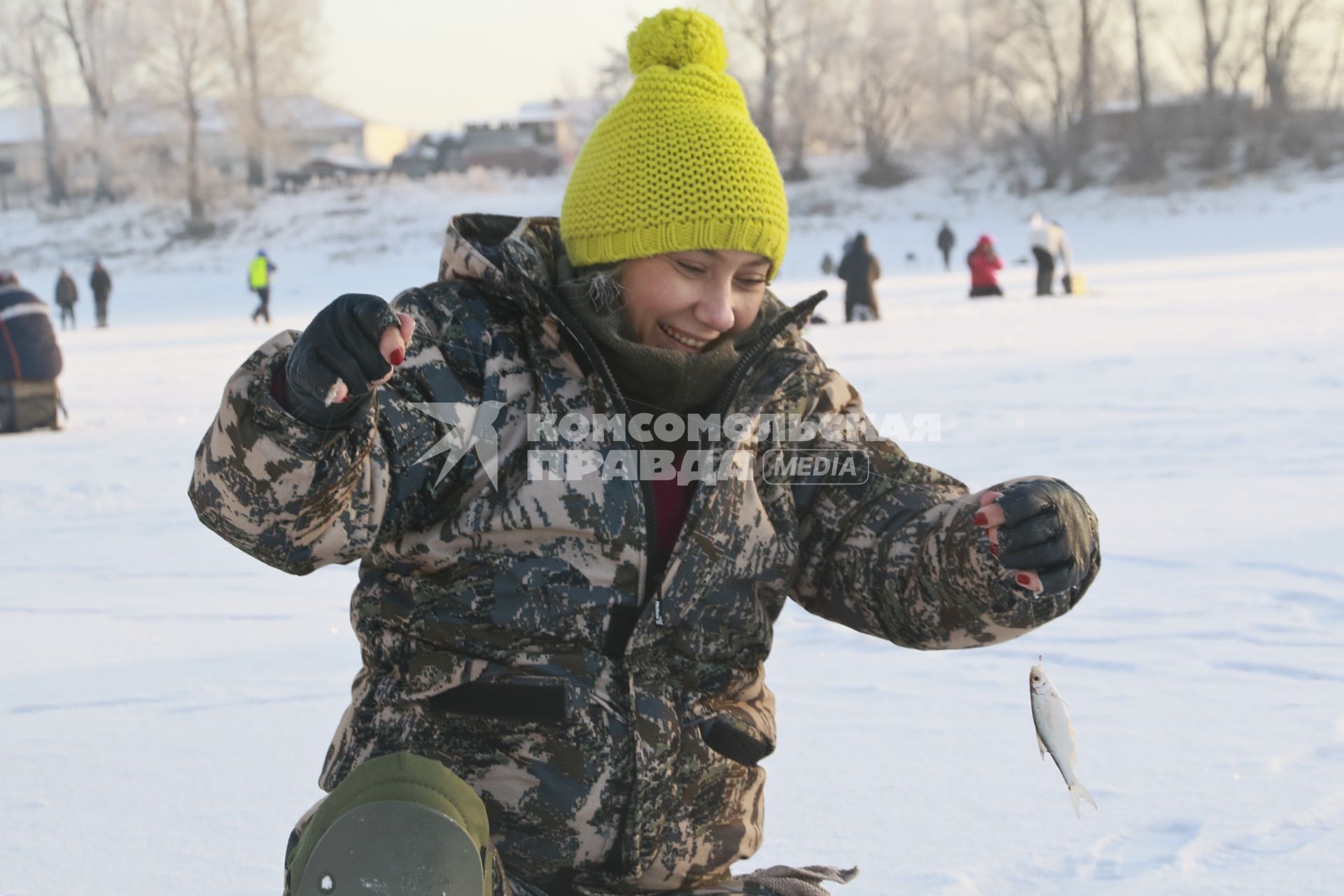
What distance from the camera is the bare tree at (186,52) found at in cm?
4378

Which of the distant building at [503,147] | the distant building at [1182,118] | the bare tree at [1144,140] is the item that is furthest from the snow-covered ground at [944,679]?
the distant building at [503,147]

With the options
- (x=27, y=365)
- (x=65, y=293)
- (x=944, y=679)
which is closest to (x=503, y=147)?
(x=65, y=293)

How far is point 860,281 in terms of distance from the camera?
1655cm

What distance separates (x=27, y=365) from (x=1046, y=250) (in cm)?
1391

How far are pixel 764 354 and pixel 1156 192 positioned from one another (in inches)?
1439

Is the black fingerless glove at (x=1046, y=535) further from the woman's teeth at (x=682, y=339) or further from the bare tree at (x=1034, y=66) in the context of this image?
the bare tree at (x=1034, y=66)

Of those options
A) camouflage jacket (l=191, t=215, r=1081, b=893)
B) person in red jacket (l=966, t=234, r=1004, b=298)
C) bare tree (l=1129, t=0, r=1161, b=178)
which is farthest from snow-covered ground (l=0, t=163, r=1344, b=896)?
bare tree (l=1129, t=0, r=1161, b=178)

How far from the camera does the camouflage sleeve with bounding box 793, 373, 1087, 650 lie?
1.73 m

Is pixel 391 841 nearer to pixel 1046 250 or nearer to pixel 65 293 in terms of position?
pixel 1046 250

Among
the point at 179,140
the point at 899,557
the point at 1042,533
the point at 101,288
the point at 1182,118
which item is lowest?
the point at 101,288

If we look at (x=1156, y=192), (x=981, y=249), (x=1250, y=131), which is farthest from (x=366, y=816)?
(x=1250, y=131)

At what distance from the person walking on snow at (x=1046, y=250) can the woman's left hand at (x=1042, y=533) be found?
56.4 ft

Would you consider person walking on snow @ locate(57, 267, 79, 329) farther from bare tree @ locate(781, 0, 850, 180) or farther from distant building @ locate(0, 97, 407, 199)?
bare tree @ locate(781, 0, 850, 180)

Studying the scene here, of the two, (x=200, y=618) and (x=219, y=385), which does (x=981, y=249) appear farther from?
(x=200, y=618)
